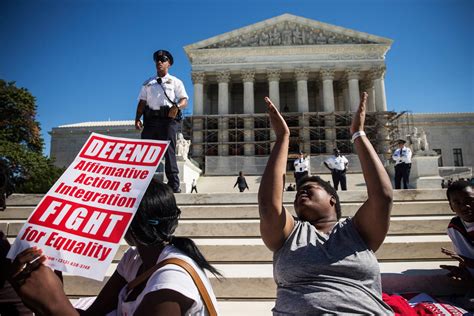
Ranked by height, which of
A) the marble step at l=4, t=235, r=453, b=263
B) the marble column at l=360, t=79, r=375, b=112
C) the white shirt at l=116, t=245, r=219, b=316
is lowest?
the marble step at l=4, t=235, r=453, b=263

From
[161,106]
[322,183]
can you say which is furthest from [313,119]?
[322,183]

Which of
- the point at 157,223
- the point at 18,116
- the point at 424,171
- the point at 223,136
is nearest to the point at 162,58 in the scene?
the point at 157,223

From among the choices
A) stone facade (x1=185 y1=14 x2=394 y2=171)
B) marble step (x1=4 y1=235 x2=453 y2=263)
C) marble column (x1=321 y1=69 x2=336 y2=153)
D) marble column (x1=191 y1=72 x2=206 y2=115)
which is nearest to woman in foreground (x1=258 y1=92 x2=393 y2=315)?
marble step (x1=4 y1=235 x2=453 y2=263)

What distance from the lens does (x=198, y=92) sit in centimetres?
3822

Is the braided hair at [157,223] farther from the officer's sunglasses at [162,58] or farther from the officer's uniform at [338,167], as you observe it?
the officer's uniform at [338,167]

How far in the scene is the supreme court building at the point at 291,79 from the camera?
1437 inches

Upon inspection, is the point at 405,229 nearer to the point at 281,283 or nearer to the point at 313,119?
the point at 281,283

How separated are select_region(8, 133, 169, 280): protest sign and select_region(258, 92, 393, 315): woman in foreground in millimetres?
767

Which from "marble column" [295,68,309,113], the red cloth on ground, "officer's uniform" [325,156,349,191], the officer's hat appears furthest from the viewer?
"marble column" [295,68,309,113]

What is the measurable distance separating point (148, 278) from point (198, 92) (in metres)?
37.9

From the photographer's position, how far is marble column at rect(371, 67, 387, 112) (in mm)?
→ 37250

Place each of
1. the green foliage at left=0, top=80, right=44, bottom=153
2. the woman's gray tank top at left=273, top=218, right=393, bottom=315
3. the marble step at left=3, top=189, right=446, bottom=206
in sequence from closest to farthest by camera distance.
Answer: the woman's gray tank top at left=273, top=218, right=393, bottom=315 < the marble step at left=3, top=189, right=446, bottom=206 < the green foliage at left=0, top=80, right=44, bottom=153

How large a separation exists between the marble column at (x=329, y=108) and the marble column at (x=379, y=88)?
5.10m

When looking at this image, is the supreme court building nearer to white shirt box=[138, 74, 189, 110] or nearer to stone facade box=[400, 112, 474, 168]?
stone facade box=[400, 112, 474, 168]
